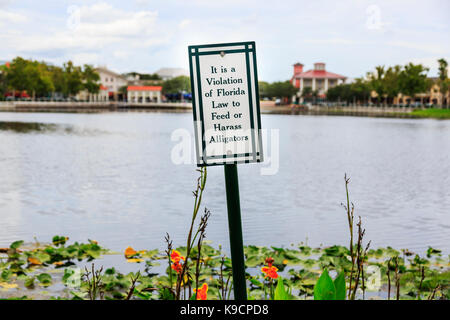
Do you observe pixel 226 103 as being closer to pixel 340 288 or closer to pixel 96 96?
pixel 340 288

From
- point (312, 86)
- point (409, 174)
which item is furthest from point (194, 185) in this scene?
point (312, 86)

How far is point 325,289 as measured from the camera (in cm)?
184

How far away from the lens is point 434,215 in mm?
8086

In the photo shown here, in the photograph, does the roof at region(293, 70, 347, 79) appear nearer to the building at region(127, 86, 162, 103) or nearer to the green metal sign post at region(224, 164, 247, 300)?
the building at region(127, 86, 162, 103)

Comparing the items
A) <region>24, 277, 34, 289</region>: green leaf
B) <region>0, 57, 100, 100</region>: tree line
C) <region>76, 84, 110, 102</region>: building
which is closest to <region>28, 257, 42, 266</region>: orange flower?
<region>24, 277, 34, 289</region>: green leaf

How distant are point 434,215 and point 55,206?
6.02 m

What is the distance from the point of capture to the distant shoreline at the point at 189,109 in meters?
59.1

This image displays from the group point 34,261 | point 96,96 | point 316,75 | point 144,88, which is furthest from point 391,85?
point 34,261

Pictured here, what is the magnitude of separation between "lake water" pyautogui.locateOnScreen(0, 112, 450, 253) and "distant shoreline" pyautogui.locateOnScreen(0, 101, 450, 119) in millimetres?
41556

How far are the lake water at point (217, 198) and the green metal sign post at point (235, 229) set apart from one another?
398cm

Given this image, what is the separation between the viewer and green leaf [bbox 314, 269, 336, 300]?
6.02 feet

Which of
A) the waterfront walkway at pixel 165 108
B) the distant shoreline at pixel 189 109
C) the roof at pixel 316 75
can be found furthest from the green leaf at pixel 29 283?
the roof at pixel 316 75

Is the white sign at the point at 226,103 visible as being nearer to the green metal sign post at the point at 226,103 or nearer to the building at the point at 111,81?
the green metal sign post at the point at 226,103

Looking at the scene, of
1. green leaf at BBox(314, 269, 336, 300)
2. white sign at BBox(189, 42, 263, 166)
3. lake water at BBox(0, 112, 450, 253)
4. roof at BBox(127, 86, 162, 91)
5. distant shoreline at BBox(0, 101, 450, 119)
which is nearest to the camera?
Answer: white sign at BBox(189, 42, 263, 166)
